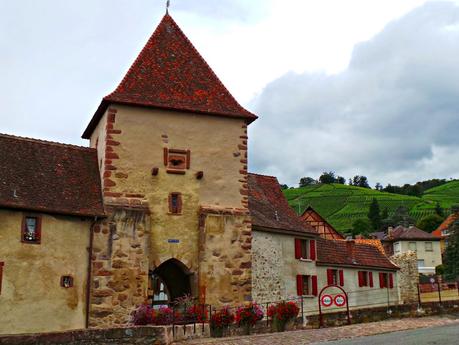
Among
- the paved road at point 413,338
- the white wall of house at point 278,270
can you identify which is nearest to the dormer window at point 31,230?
the white wall of house at point 278,270

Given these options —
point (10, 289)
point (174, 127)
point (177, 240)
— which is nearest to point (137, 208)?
point (177, 240)

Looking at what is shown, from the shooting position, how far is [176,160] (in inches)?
867

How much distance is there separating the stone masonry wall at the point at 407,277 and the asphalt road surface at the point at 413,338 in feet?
71.7

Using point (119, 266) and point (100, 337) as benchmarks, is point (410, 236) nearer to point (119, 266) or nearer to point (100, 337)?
point (119, 266)

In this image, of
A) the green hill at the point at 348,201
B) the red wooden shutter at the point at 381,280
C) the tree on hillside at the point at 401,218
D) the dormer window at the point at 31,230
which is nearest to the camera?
the dormer window at the point at 31,230

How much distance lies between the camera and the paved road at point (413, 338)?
14.1 meters

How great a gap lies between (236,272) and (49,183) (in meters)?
7.06

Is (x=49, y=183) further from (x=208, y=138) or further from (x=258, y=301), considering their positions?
(x=258, y=301)

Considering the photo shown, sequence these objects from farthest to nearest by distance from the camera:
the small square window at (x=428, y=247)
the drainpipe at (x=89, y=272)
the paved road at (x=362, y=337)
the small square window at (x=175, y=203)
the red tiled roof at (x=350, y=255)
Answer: the small square window at (x=428, y=247)
the red tiled roof at (x=350, y=255)
the small square window at (x=175, y=203)
the drainpipe at (x=89, y=272)
the paved road at (x=362, y=337)

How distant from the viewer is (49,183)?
2053 cm

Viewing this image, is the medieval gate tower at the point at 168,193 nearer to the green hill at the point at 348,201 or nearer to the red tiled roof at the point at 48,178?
the red tiled roof at the point at 48,178

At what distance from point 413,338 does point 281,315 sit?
5155mm

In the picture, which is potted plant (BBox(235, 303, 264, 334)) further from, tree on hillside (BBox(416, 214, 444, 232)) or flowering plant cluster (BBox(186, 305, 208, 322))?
tree on hillside (BBox(416, 214, 444, 232))

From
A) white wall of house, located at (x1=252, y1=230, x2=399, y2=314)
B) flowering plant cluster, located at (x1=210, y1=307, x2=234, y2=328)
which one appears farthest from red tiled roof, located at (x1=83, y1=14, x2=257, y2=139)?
flowering plant cluster, located at (x1=210, y1=307, x2=234, y2=328)
